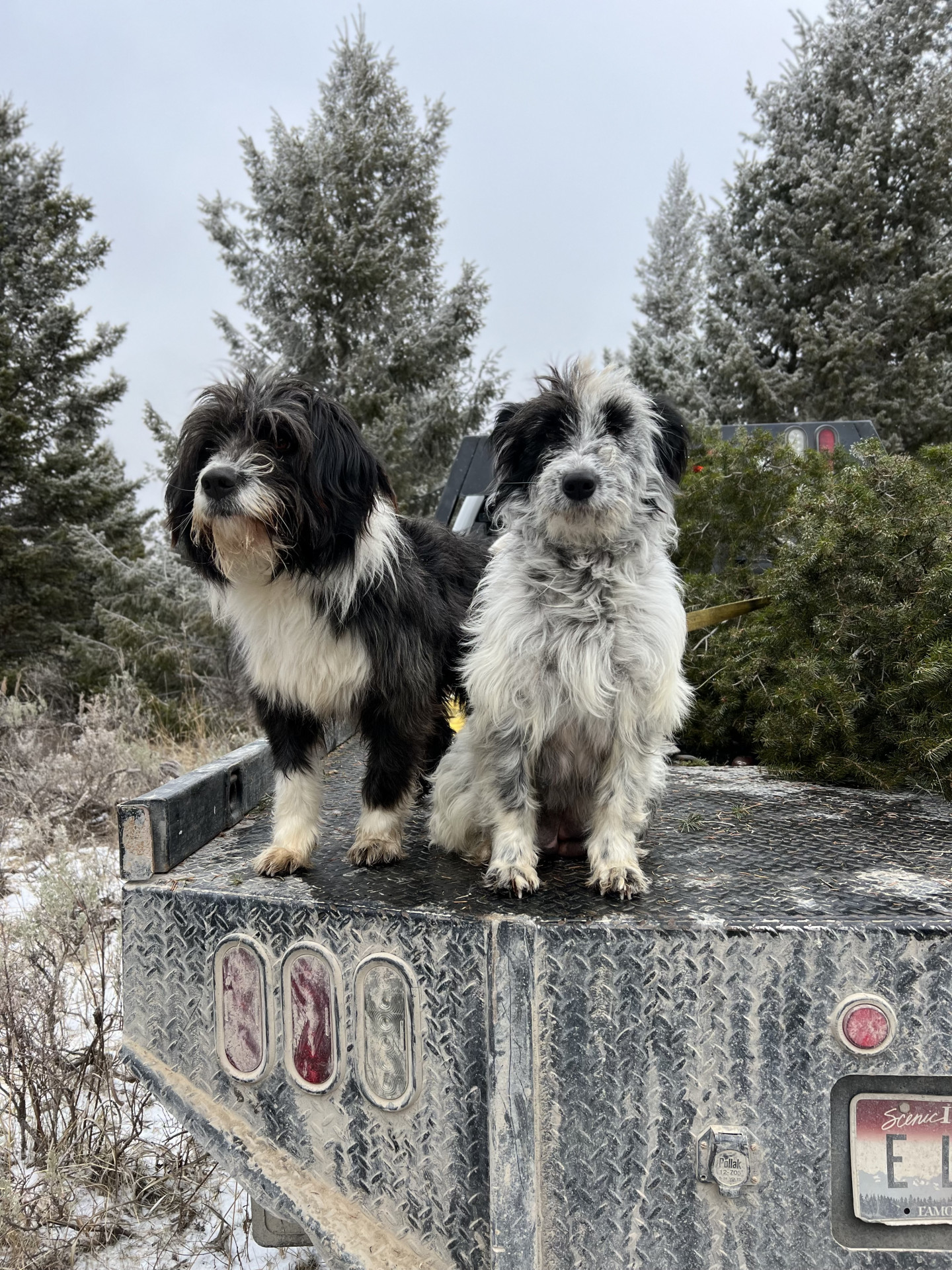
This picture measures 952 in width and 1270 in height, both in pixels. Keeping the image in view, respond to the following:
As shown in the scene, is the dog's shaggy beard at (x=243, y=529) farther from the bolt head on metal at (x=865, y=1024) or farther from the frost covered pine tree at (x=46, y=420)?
the frost covered pine tree at (x=46, y=420)

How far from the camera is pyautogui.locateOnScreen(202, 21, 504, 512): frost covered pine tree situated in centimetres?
1642

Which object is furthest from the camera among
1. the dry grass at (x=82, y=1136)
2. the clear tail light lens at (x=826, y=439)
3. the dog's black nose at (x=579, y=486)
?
the clear tail light lens at (x=826, y=439)

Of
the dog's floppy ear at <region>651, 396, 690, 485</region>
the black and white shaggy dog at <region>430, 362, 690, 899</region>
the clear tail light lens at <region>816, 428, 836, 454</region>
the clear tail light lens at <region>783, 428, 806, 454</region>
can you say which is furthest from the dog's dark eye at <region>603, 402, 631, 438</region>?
the clear tail light lens at <region>816, 428, 836, 454</region>

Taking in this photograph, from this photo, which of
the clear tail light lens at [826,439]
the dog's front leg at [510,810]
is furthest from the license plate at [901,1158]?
the clear tail light lens at [826,439]

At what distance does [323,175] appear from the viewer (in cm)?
1661

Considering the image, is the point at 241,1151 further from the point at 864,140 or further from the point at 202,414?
the point at 864,140

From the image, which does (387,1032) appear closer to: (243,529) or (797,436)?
(243,529)

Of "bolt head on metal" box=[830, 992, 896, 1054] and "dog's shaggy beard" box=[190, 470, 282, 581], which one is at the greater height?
"dog's shaggy beard" box=[190, 470, 282, 581]

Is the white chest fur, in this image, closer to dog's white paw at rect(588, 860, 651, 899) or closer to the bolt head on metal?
dog's white paw at rect(588, 860, 651, 899)

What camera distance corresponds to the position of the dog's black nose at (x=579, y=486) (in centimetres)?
224

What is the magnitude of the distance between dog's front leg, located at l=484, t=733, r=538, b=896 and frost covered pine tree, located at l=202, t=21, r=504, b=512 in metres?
13.7

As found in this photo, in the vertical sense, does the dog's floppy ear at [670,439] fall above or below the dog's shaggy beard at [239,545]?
above

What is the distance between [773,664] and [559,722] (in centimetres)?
183

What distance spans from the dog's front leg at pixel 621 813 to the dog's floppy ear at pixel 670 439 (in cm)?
76
